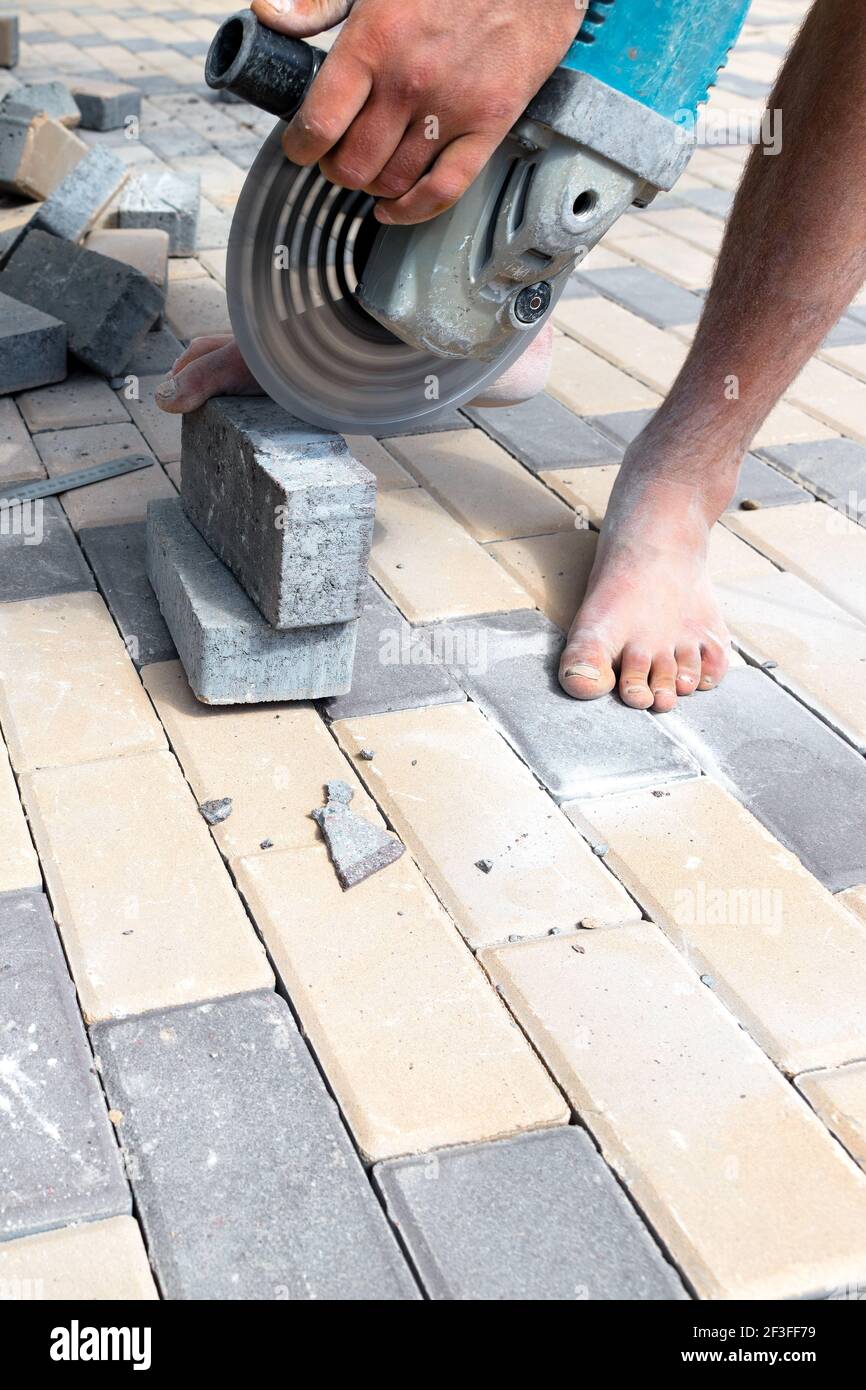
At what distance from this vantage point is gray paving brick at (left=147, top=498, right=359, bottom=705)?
2.29m

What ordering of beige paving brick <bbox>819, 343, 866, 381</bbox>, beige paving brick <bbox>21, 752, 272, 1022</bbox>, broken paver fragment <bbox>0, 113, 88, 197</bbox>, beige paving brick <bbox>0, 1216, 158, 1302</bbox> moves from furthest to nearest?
broken paver fragment <bbox>0, 113, 88, 197</bbox> → beige paving brick <bbox>819, 343, 866, 381</bbox> → beige paving brick <bbox>21, 752, 272, 1022</bbox> → beige paving brick <bbox>0, 1216, 158, 1302</bbox>

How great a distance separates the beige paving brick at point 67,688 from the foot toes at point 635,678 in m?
0.87

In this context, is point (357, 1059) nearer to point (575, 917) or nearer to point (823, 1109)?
point (575, 917)

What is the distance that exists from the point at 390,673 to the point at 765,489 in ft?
4.30

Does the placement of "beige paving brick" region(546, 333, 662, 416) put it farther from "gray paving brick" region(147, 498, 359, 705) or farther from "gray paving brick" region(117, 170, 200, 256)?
"gray paving brick" region(147, 498, 359, 705)

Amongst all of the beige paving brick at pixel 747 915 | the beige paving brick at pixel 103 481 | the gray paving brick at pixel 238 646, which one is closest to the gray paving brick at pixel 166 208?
the beige paving brick at pixel 103 481

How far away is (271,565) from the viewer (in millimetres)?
2264

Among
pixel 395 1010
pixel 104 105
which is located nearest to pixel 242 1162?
pixel 395 1010

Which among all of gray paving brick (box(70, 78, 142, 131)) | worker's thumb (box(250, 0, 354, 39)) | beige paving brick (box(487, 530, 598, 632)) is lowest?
beige paving brick (box(487, 530, 598, 632))

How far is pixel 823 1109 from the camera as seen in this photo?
173cm

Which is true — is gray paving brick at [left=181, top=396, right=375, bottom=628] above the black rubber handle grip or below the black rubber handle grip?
below

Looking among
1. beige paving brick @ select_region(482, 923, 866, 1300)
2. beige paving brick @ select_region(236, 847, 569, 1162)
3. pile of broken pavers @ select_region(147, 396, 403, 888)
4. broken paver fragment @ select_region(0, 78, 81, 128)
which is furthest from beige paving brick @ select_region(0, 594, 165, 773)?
broken paver fragment @ select_region(0, 78, 81, 128)

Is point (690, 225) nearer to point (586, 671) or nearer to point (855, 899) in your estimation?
point (586, 671)
